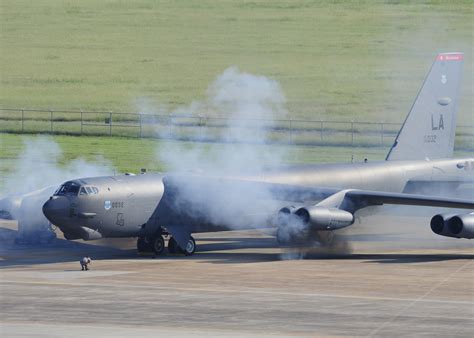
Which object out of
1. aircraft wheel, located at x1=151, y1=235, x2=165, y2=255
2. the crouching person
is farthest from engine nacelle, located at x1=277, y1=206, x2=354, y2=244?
the crouching person

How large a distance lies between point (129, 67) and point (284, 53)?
16373mm

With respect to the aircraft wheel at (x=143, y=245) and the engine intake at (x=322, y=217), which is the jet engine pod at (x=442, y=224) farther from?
the aircraft wheel at (x=143, y=245)

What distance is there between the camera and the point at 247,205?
182 feet

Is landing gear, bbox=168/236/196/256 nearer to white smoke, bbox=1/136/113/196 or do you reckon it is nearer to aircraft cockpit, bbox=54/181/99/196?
aircraft cockpit, bbox=54/181/99/196

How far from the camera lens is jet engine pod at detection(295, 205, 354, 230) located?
52.9 m

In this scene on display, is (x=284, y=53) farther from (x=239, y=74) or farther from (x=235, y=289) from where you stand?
(x=235, y=289)

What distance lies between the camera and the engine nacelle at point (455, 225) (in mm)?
52562

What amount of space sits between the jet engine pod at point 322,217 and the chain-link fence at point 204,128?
137ft

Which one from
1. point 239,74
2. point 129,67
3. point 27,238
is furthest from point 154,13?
point 27,238

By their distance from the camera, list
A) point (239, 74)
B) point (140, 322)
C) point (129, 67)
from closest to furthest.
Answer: point (140, 322)
point (239, 74)
point (129, 67)

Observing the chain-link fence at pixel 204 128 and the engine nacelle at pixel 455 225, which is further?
the chain-link fence at pixel 204 128

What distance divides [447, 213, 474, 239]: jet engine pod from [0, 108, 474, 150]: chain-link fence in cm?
4349

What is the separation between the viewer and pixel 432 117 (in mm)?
64938

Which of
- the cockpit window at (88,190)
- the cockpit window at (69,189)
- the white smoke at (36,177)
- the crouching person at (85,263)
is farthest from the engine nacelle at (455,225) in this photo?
the white smoke at (36,177)
